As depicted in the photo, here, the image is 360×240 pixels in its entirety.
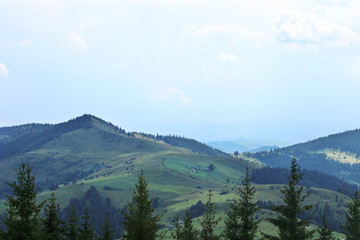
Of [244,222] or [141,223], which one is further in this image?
[244,222]

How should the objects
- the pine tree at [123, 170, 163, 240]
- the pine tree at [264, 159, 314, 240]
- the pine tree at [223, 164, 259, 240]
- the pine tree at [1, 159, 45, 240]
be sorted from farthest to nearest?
the pine tree at [223, 164, 259, 240]
the pine tree at [264, 159, 314, 240]
the pine tree at [123, 170, 163, 240]
the pine tree at [1, 159, 45, 240]

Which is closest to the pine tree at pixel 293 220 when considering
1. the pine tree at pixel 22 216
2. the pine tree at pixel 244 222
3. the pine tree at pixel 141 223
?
the pine tree at pixel 244 222

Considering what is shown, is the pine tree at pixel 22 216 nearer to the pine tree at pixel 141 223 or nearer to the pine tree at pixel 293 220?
the pine tree at pixel 141 223

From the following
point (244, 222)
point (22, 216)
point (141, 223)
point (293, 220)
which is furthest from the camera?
point (244, 222)

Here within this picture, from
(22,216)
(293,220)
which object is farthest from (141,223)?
(293,220)

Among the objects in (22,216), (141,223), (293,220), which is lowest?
(141,223)

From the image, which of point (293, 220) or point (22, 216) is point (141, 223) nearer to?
point (22, 216)

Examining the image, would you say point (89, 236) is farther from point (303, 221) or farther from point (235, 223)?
point (303, 221)

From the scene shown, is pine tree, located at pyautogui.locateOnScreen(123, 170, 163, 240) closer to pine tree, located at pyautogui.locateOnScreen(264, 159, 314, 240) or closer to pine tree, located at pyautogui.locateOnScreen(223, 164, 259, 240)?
pine tree, located at pyautogui.locateOnScreen(223, 164, 259, 240)

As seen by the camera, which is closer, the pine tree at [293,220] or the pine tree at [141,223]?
the pine tree at [141,223]

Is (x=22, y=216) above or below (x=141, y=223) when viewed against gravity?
above

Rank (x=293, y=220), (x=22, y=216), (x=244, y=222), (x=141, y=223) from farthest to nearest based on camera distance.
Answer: (x=244, y=222) < (x=293, y=220) < (x=141, y=223) < (x=22, y=216)

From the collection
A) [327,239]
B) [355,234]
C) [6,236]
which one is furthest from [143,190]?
[327,239]

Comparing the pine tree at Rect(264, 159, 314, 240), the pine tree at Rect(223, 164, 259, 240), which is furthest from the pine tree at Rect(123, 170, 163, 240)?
the pine tree at Rect(264, 159, 314, 240)
